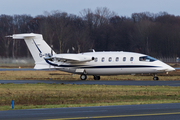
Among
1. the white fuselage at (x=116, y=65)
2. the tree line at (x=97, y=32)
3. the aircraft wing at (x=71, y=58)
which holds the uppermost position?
the tree line at (x=97, y=32)

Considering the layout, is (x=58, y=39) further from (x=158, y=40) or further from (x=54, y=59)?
(x=54, y=59)

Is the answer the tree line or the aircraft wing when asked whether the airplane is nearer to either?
the aircraft wing

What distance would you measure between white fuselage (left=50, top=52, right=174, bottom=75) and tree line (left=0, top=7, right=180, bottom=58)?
5093 centimetres

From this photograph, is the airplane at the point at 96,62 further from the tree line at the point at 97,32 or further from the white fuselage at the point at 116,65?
the tree line at the point at 97,32

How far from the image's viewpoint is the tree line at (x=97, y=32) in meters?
95.5

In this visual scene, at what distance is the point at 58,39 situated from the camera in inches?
3848

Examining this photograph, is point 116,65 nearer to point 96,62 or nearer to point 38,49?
point 96,62

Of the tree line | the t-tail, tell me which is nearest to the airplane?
the t-tail

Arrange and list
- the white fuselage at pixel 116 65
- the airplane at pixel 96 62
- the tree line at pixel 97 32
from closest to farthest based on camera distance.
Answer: the white fuselage at pixel 116 65 < the airplane at pixel 96 62 < the tree line at pixel 97 32

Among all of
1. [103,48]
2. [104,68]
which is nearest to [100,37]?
[103,48]

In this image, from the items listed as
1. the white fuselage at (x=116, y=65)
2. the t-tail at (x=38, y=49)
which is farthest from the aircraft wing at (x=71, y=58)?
the t-tail at (x=38, y=49)

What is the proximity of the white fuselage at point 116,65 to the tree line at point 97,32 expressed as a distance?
50931mm

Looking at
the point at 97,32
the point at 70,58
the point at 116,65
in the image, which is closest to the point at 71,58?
the point at 70,58

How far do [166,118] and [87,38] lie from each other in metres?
91.6
